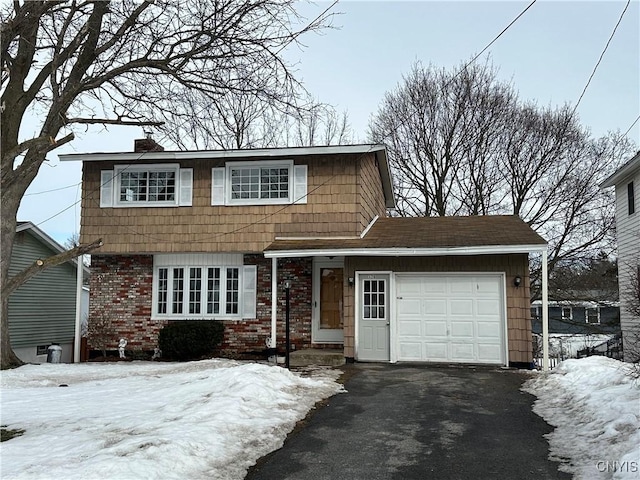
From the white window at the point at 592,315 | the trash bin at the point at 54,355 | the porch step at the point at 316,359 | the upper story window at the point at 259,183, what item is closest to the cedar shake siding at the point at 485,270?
the porch step at the point at 316,359

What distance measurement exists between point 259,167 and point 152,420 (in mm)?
8909

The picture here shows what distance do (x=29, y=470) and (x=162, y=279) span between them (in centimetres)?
1070

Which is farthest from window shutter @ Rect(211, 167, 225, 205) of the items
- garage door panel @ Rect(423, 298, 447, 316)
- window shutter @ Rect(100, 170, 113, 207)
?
garage door panel @ Rect(423, 298, 447, 316)

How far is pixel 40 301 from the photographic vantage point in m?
21.9

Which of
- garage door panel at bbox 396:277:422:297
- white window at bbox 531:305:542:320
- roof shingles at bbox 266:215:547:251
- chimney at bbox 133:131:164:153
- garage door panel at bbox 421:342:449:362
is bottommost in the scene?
garage door panel at bbox 421:342:449:362

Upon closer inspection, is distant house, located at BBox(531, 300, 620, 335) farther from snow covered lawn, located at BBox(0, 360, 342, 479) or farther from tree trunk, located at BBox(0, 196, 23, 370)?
tree trunk, located at BBox(0, 196, 23, 370)

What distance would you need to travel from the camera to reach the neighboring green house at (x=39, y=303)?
20516 mm

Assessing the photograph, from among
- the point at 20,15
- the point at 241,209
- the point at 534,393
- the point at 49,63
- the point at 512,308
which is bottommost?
the point at 534,393

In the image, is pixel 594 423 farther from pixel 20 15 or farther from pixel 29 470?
pixel 20 15

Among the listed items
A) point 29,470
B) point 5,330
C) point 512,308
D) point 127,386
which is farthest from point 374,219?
point 29,470

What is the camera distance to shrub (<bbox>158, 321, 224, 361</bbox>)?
14383 mm

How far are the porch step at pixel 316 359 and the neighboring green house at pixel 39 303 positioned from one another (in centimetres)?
1225

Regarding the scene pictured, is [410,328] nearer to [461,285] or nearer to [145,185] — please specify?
[461,285]

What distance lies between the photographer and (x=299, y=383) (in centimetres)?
979
